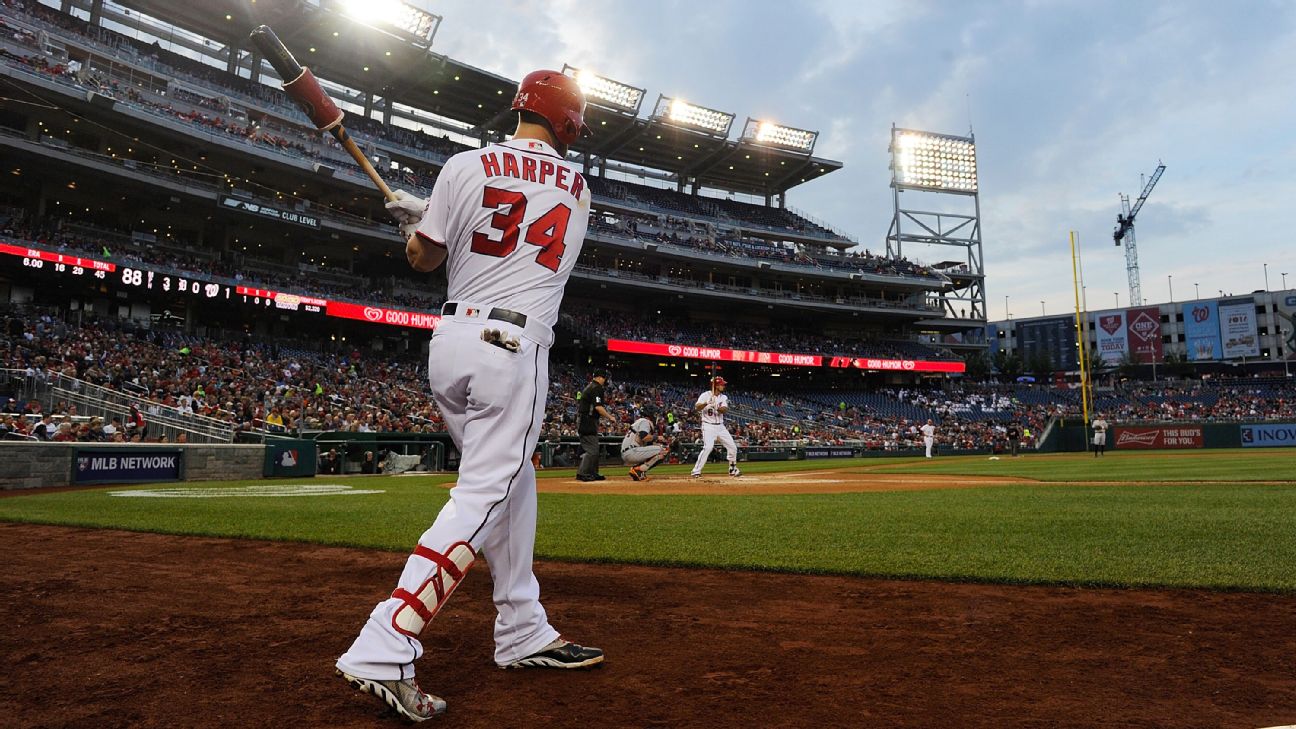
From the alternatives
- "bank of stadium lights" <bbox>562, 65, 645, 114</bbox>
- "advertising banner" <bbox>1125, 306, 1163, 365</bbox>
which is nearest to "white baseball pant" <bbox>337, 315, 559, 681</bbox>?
"bank of stadium lights" <bbox>562, 65, 645, 114</bbox>

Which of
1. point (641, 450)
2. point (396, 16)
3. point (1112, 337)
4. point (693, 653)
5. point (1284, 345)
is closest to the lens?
point (693, 653)

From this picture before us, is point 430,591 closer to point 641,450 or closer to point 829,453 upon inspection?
point 641,450

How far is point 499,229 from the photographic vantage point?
2771 mm

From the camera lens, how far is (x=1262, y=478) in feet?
38.9

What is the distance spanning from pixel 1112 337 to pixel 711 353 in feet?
183

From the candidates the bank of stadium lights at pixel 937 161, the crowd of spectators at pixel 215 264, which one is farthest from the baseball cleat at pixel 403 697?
the bank of stadium lights at pixel 937 161

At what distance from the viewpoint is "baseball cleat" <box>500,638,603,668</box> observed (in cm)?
259

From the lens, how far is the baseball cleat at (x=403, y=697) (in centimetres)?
209

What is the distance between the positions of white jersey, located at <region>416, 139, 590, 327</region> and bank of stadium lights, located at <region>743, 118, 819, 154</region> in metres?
52.4

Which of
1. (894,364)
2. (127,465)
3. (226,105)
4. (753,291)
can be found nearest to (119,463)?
(127,465)

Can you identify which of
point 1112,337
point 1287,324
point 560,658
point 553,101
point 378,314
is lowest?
point 560,658

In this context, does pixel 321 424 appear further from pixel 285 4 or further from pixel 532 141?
pixel 285 4

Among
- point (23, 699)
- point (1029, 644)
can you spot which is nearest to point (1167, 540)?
point (1029, 644)

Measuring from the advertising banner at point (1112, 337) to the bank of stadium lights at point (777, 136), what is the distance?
45.7m
